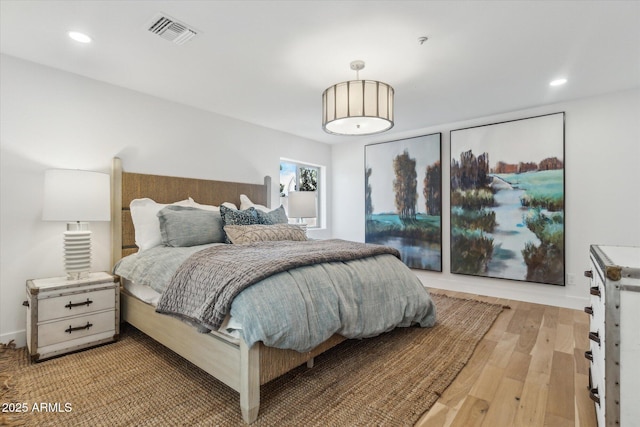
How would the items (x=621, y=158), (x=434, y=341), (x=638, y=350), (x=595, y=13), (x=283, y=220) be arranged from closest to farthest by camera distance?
(x=638, y=350) < (x=595, y=13) < (x=434, y=341) < (x=621, y=158) < (x=283, y=220)

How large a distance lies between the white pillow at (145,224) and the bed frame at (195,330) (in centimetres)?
12

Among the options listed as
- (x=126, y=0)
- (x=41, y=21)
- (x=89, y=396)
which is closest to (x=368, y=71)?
(x=126, y=0)

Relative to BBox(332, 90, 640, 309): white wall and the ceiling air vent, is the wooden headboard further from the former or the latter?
BBox(332, 90, 640, 309): white wall

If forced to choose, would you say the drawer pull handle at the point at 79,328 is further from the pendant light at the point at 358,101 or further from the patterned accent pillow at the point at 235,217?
the pendant light at the point at 358,101

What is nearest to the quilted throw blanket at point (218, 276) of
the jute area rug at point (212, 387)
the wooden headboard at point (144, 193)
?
the jute area rug at point (212, 387)

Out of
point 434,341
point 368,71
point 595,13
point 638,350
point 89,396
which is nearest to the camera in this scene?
point 638,350

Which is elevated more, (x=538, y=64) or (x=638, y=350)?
(x=538, y=64)

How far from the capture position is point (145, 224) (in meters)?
2.77

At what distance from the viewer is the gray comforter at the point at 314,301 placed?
150 cm

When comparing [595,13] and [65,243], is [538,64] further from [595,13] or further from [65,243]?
[65,243]

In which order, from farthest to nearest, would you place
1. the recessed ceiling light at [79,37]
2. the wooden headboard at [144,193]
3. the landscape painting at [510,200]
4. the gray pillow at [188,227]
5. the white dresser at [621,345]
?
the landscape painting at [510,200] < the wooden headboard at [144,193] < the gray pillow at [188,227] < the recessed ceiling light at [79,37] < the white dresser at [621,345]

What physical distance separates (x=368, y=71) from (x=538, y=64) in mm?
1387

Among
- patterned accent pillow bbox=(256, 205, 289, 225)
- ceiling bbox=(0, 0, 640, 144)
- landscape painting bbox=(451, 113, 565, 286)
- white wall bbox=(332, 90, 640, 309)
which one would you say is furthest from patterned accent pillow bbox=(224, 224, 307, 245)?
white wall bbox=(332, 90, 640, 309)

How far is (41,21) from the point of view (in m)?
1.93
